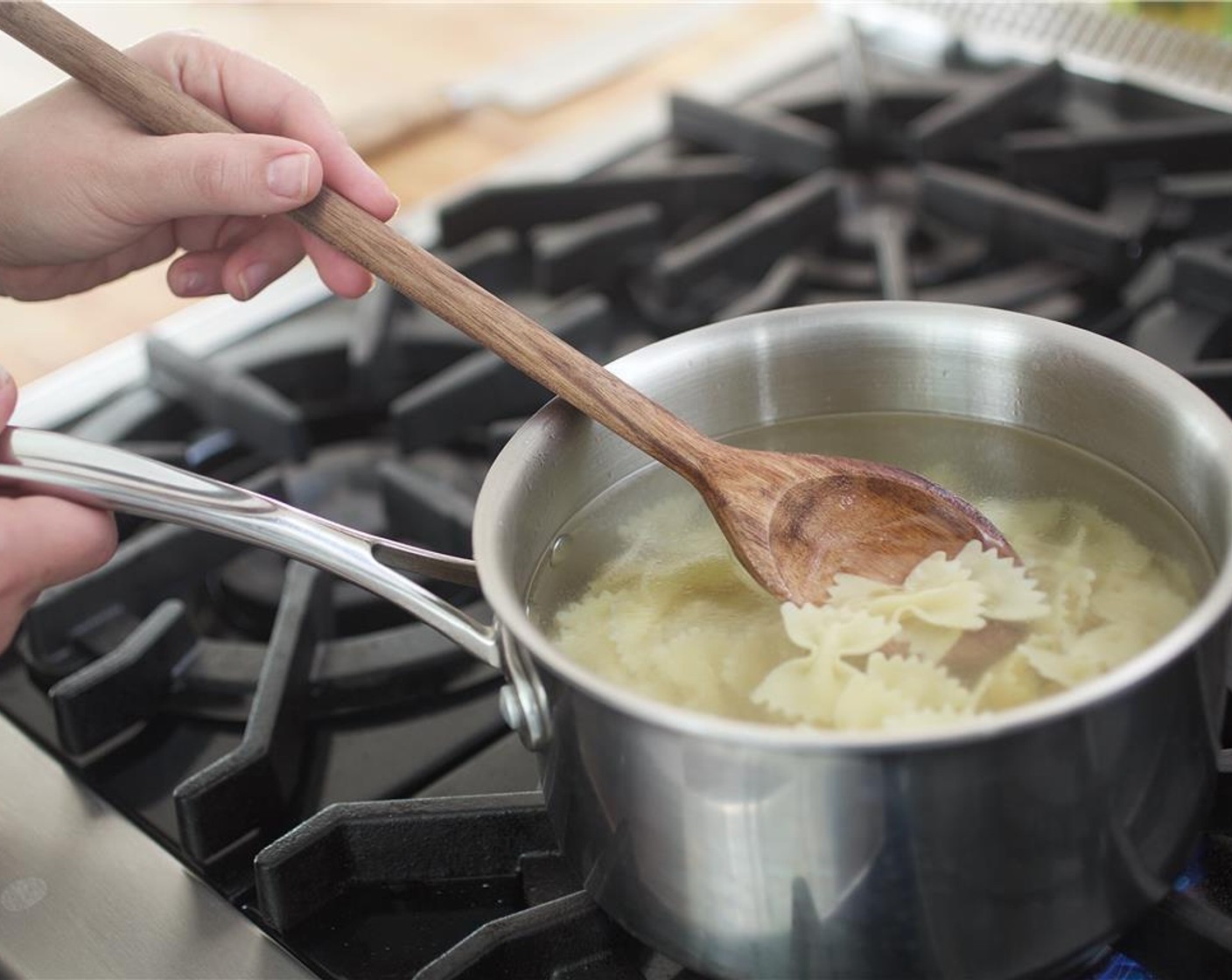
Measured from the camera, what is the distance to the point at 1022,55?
4.57ft

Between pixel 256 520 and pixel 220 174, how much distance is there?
225mm

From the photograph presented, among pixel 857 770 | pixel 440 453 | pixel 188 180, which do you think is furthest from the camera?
pixel 440 453

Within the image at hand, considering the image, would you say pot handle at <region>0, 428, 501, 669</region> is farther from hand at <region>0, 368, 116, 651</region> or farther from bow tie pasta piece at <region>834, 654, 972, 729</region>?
bow tie pasta piece at <region>834, 654, 972, 729</region>

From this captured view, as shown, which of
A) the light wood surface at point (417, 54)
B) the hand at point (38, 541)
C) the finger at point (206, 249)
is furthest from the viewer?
the light wood surface at point (417, 54)

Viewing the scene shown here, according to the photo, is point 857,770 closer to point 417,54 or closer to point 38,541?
point 38,541

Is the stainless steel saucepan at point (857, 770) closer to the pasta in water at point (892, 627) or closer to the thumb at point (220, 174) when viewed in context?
the pasta in water at point (892, 627)

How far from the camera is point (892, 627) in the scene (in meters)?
0.63

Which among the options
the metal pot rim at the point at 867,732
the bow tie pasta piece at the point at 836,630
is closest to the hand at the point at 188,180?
the metal pot rim at the point at 867,732

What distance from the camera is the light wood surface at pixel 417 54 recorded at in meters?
1.38

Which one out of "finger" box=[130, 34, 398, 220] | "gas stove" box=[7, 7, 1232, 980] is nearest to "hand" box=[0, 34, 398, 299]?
"finger" box=[130, 34, 398, 220]

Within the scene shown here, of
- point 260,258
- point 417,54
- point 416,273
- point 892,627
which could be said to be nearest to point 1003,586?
point 892,627

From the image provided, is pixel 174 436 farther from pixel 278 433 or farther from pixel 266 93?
pixel 266 93

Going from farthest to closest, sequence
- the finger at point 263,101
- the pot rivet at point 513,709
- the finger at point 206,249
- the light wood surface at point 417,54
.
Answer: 1. the light wood surface at point 417,54
2. the finger at point 206,249
3. the finger at point 263,101
4. the pot rivet at point 513,709

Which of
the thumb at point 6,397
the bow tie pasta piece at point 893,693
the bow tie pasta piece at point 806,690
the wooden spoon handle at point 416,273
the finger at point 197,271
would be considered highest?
the wooden spoon handle at point 416,273
